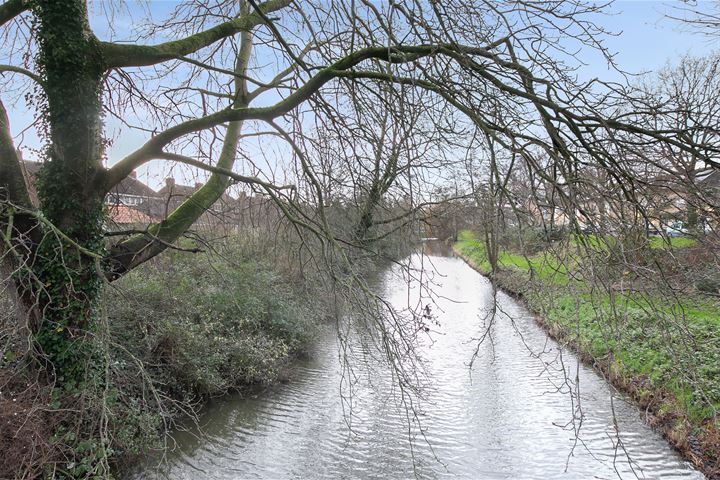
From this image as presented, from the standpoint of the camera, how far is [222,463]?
6.93 metres

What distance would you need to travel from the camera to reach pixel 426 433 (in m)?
7.55

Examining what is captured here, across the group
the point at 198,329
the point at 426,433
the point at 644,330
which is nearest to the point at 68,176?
the point at 198,329

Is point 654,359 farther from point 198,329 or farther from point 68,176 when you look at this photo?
point 68,176

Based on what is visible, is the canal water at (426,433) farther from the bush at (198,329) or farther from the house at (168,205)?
the house at (168,205)

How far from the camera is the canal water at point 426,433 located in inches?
264

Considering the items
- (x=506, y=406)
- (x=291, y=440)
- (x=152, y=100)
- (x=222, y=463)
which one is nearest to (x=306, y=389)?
(x=291, y=440)

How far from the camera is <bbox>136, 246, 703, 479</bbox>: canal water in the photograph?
264 inches

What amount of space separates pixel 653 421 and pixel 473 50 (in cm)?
695

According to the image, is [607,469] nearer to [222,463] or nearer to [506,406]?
[506,406]

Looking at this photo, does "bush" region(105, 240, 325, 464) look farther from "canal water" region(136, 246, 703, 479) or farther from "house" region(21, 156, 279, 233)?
"house" region(21, 156, 279, 233)

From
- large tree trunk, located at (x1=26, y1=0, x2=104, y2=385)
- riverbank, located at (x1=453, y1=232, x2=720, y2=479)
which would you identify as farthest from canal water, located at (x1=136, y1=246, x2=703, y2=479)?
large tree trunk, located at (x1=26, y1=0, x2=104, y2=385)

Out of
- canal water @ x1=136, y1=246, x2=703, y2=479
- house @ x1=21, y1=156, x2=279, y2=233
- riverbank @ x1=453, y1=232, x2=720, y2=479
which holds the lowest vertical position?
canal water @ x1=136, y1=246, x2=703, y2=479

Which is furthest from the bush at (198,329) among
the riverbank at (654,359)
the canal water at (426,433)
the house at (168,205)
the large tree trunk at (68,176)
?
the riverbank at (654,359)

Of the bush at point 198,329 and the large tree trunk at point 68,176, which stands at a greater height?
the large tree trunk at point 68,176
